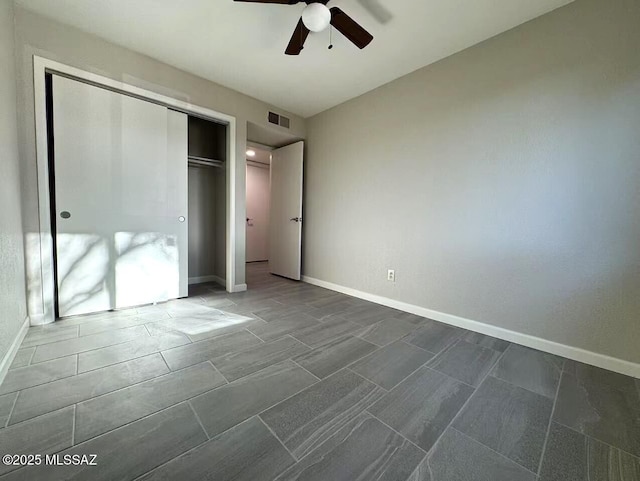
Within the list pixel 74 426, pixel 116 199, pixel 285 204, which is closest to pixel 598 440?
pixel 74 426

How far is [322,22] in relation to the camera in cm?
169

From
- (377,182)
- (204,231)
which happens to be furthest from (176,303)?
(377,182)

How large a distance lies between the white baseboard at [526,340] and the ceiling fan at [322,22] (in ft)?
8.30

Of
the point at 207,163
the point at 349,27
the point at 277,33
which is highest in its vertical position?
the point at 277,33

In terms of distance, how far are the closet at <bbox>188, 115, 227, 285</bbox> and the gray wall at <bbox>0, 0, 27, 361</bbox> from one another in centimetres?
169

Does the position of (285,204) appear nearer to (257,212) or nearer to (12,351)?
(257,212)

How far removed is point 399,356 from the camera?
1794 millimetres

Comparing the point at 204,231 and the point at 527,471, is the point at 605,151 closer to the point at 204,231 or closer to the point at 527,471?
the point at 527,471

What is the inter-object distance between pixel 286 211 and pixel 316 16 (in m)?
2.81

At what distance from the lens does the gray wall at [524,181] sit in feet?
5.49

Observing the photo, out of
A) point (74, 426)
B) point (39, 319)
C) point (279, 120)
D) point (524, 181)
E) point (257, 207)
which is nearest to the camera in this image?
point (74, 426)

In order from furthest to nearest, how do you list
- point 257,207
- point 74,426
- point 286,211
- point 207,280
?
point 257,207, point 286,211, point 207,280, point 74,426

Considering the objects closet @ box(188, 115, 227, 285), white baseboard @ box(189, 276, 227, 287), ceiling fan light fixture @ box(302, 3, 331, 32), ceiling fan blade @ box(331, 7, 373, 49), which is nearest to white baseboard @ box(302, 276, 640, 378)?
white baseboard @ box(189, 276, 227, 287)

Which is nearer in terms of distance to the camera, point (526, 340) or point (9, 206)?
point (9, 206)
